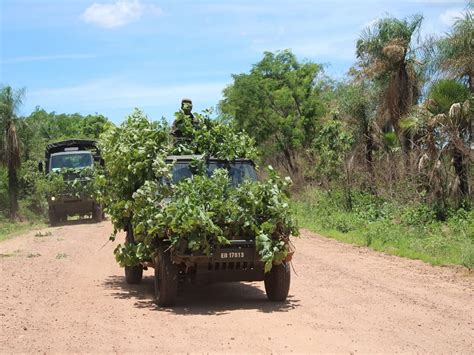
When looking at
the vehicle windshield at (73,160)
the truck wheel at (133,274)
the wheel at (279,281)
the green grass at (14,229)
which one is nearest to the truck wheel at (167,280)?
the wheel at (279,281)

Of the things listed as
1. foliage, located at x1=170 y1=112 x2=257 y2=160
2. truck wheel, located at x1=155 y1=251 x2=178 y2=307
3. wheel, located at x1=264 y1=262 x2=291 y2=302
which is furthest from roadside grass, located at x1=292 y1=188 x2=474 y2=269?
truck wheel, located at x1=155 y1=251 x2=178 y2=307

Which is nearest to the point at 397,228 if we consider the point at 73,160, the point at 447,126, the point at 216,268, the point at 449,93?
the point at 447,126

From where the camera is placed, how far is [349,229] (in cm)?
2239

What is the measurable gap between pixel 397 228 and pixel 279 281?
10.7 m

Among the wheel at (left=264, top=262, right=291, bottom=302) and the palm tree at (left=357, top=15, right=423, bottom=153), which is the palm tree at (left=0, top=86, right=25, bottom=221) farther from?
the wheel at (left=264, top=262, right=291, bottom=302)

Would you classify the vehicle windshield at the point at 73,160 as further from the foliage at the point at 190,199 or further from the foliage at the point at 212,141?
the foliage at the point at 212,141

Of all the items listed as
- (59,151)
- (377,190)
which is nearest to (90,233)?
(59,151)

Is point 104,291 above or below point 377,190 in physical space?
below

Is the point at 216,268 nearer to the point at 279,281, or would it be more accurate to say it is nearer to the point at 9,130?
the point at 279,281

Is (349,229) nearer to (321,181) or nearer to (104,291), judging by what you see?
(321,181)

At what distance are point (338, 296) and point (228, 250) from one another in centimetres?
229

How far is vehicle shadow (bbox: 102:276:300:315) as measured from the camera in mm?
10198

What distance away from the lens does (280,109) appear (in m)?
40.4

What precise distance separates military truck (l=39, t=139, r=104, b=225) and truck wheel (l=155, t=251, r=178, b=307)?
18.0 m
